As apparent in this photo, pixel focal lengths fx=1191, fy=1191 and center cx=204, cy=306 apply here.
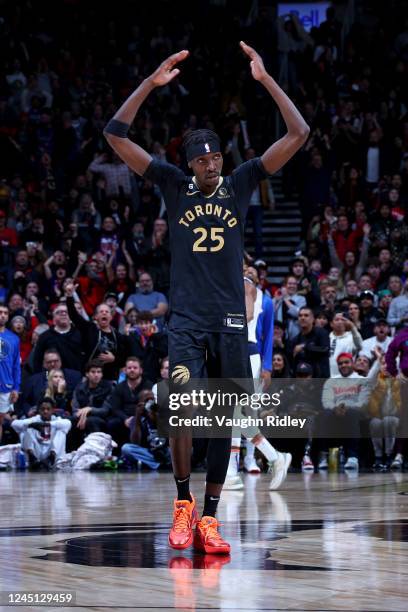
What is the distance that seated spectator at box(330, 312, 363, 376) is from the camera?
13.4 meters

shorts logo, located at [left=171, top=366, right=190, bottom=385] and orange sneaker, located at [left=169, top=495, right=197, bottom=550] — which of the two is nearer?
orange sneaker, located at [left=169, top=495, right=197, bottom=550]

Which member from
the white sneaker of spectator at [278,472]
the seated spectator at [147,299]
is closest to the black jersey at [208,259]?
the white sneaker of spectator at [278,472]

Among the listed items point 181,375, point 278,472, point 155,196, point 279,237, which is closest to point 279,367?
point 278,472

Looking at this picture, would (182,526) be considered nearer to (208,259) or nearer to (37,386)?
(208,259)

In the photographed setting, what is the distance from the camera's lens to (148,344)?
13.6m

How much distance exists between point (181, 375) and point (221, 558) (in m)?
0.87

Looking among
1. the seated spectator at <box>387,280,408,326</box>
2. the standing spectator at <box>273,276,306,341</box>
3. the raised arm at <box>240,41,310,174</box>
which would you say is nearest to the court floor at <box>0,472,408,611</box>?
the raised arm at <box>240,41,310,174</box>

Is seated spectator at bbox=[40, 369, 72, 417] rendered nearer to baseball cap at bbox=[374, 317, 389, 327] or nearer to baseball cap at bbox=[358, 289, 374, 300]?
baseball cap at bbox=[374, 317, 389, 327]

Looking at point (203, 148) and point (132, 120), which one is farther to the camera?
point (132, 120)

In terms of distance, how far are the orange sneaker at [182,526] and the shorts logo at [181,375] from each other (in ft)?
1.76

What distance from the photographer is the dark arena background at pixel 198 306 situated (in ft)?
15.3

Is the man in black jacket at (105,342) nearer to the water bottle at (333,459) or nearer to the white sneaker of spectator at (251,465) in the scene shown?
the white sneaker of spectator at (251,465)

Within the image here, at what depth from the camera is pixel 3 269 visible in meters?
17.0

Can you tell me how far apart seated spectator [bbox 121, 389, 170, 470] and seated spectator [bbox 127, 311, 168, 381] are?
0.69 meters
